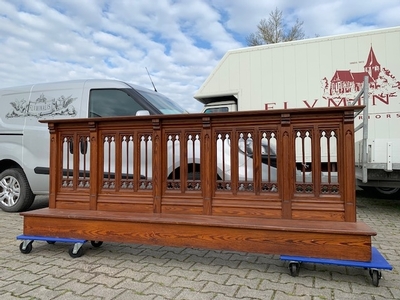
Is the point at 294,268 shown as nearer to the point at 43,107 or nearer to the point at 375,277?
the point at 375,277

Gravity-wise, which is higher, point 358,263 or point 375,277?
point 358,263

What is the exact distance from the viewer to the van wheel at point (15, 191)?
5.42 m

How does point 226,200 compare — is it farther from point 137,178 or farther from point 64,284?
point 64,284

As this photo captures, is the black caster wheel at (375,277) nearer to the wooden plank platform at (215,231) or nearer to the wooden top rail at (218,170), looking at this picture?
the wooden plank platform at (215,231)

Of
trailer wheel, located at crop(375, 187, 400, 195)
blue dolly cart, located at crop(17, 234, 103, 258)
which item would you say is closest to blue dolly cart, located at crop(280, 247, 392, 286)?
blue dolly cart, located at crop(17, 234, 103, 258)

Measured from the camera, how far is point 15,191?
5535 mm

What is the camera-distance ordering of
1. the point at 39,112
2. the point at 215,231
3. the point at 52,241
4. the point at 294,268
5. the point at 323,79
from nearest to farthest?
the point at 294,268 < the point at 215,231 < the point at 52,241 < the point at 39,112 < the point at 323,79

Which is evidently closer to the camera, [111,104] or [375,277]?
[375,277]

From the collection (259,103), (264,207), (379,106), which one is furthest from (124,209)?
(379,106)

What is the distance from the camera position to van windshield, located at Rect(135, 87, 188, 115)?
4.72 metres

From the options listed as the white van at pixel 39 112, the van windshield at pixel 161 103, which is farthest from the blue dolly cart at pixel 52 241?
the van windshield at pixel 161 103

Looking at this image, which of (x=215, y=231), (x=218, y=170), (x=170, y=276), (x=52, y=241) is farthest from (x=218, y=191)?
(x=52, y=241)

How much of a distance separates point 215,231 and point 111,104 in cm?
291

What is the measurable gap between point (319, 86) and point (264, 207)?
164 inches
